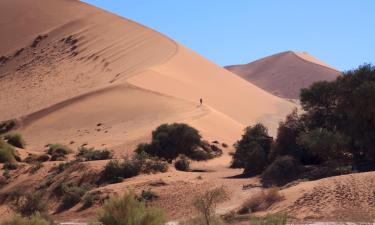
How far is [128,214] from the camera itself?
1259 cm

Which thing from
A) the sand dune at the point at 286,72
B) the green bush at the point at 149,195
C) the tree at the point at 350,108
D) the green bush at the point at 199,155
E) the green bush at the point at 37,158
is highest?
the sand dune at the point at 286,72

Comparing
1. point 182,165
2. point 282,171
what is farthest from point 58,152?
point 282,171

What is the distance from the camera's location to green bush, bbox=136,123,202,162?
32438 millimetres

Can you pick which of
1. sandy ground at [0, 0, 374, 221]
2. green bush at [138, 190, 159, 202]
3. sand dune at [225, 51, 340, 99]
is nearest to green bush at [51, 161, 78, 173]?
sandy ground at [0, 0, 374, 221]

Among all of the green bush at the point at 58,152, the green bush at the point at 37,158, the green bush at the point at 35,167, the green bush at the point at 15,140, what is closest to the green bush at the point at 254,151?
the green bush at the point at 35,167

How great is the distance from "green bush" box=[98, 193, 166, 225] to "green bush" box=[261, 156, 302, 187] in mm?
10621

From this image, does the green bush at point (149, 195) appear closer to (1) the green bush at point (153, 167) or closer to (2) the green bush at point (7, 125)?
(1) the green bush at point (153, 167)

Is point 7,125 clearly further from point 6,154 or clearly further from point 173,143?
point 173,143

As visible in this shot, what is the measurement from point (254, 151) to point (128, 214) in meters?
14.7

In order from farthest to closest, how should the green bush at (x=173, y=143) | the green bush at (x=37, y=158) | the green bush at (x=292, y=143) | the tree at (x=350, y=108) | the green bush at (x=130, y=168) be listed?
the green bush at (x=37, y=158), the green bush at (x=173, y=143), the green bush at (x=292, y=143), the green bush at (x=130, y=168), the tree at (x=350, y=108)

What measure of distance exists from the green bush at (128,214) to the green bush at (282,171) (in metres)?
10.6

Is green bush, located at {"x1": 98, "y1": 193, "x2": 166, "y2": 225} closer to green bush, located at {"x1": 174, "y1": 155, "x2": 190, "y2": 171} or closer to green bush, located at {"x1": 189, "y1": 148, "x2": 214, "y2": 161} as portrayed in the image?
green bush, located at {"x1": 174, "y1": 155, "x2": 190, "y2": 171}

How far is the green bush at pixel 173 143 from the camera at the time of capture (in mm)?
32438

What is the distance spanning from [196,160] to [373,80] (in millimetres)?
10865
